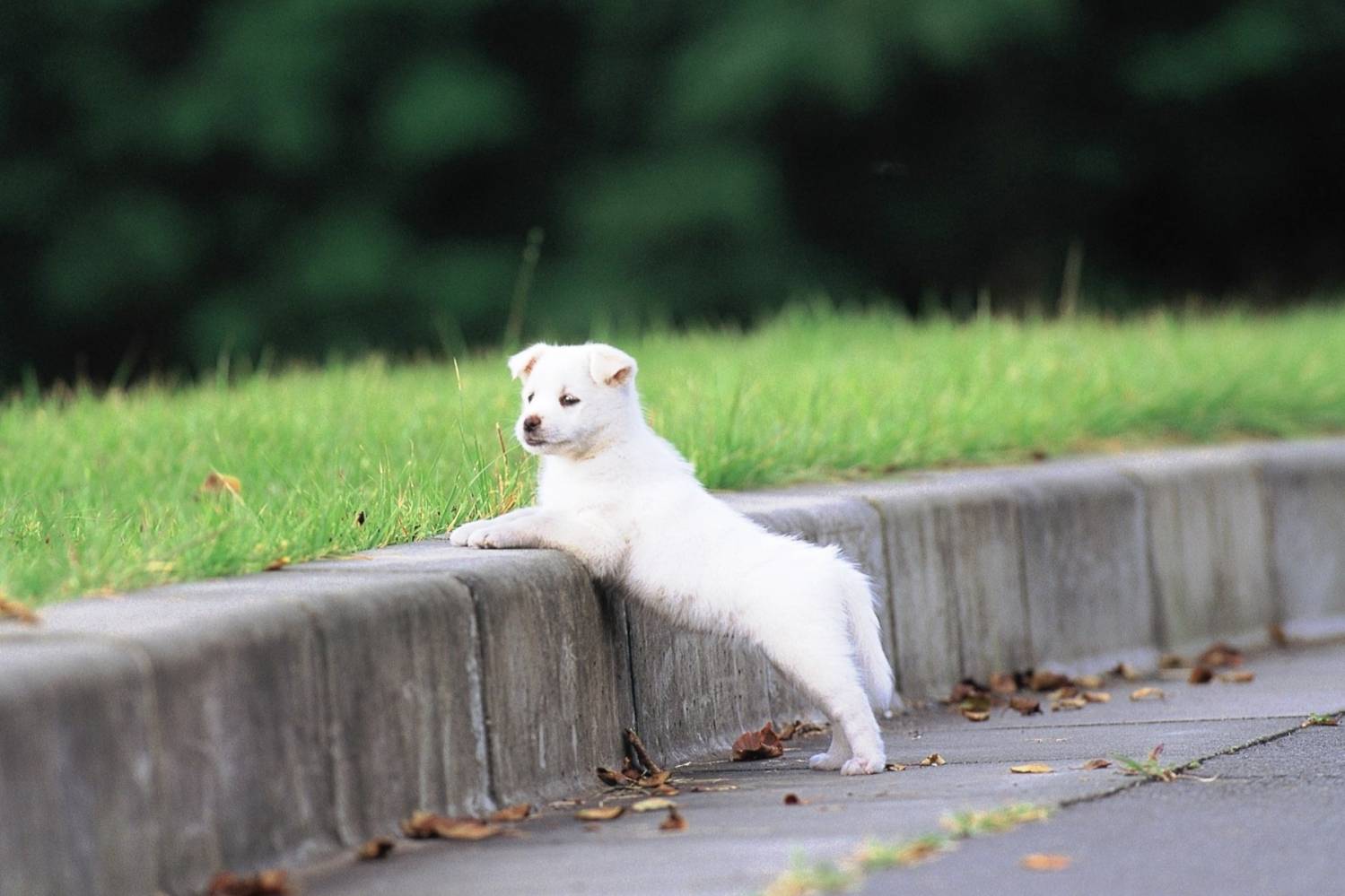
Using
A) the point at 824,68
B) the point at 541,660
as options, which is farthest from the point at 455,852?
the point at 824,68

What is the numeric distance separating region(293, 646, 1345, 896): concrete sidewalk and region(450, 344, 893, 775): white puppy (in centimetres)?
25

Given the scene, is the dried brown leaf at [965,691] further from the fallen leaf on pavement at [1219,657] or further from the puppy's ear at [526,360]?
the puppy's ear at [526,360]

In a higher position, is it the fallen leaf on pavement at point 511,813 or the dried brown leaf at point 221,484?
the dried brown leaf at point 221,484

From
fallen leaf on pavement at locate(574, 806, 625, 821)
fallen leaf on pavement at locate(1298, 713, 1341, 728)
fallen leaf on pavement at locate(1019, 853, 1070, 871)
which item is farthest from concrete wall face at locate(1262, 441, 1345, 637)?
fallen leaf on pavement at locate(1019, 853, 1070, 871)

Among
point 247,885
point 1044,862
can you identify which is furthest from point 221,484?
point 1044,862

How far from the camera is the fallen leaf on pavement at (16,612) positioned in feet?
12.3

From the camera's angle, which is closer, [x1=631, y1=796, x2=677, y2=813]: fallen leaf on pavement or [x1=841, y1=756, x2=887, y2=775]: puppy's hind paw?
[x1=631, y1=796, x2=677, y2=813]: fallen leaf on pavement

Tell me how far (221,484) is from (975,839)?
328 centimetres

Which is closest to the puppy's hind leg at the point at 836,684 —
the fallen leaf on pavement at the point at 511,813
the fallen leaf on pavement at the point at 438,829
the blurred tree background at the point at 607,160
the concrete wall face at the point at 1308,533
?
the fallen leaf on pavement at the point at 511,813

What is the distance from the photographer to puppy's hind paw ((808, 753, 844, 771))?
508 cm

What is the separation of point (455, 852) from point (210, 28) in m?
17.9

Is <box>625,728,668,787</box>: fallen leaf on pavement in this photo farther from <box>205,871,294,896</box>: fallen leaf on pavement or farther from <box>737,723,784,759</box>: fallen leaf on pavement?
<box>205,871,294,896</box>: fallen leaf on pavement

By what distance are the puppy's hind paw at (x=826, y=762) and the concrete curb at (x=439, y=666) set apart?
0.41 m

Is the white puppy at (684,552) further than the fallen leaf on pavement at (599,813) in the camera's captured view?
Yes
